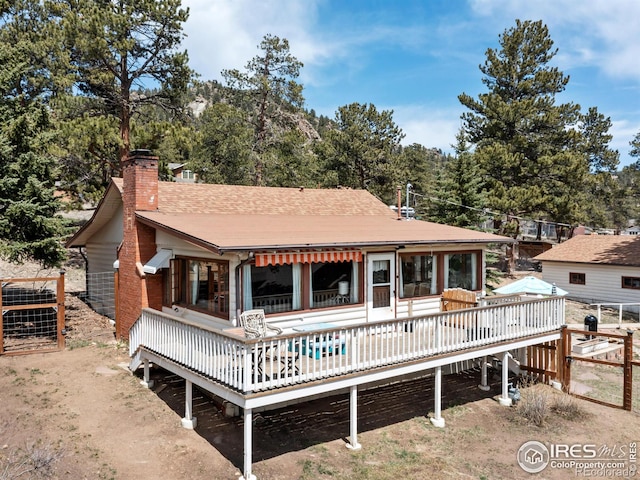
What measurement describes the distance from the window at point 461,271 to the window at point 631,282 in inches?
654

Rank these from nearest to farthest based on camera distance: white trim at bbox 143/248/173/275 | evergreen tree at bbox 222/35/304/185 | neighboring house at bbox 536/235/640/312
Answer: white trim at bbox 143/248/173/275 < neighboring house at bbox 536/235/640/312 < evergreen tree at bbox 222/35/304/185

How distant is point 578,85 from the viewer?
38.4 meters

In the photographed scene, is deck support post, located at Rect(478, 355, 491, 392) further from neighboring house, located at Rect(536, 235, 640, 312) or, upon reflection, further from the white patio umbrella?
neighboring house, located at Rect(536, 235, 640, 312)

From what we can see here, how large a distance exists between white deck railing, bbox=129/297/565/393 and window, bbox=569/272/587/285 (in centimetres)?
1866

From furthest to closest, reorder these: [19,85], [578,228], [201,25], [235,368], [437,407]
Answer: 1. [578,228]
2. [201,25]
3. [19,85]
4. [437,407]
5. [235,368]

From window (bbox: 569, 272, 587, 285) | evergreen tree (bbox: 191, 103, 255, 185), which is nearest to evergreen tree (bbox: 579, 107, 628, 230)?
window (bbox: 569, 272, 587, 285)

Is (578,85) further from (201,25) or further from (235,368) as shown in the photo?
(235,368)

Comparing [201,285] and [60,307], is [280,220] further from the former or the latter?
[60,307]

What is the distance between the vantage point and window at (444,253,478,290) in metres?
15.4

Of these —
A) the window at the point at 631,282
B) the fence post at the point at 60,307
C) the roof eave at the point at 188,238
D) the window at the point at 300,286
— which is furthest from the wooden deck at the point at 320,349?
the window at the point at 631,282

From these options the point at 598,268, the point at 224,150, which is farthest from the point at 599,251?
the point at 224,150

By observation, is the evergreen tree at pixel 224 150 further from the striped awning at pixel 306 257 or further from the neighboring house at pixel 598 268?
the striped awning at pixel 306 257

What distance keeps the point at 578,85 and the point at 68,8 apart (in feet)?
125

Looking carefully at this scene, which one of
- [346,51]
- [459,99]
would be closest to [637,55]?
[459,99]
